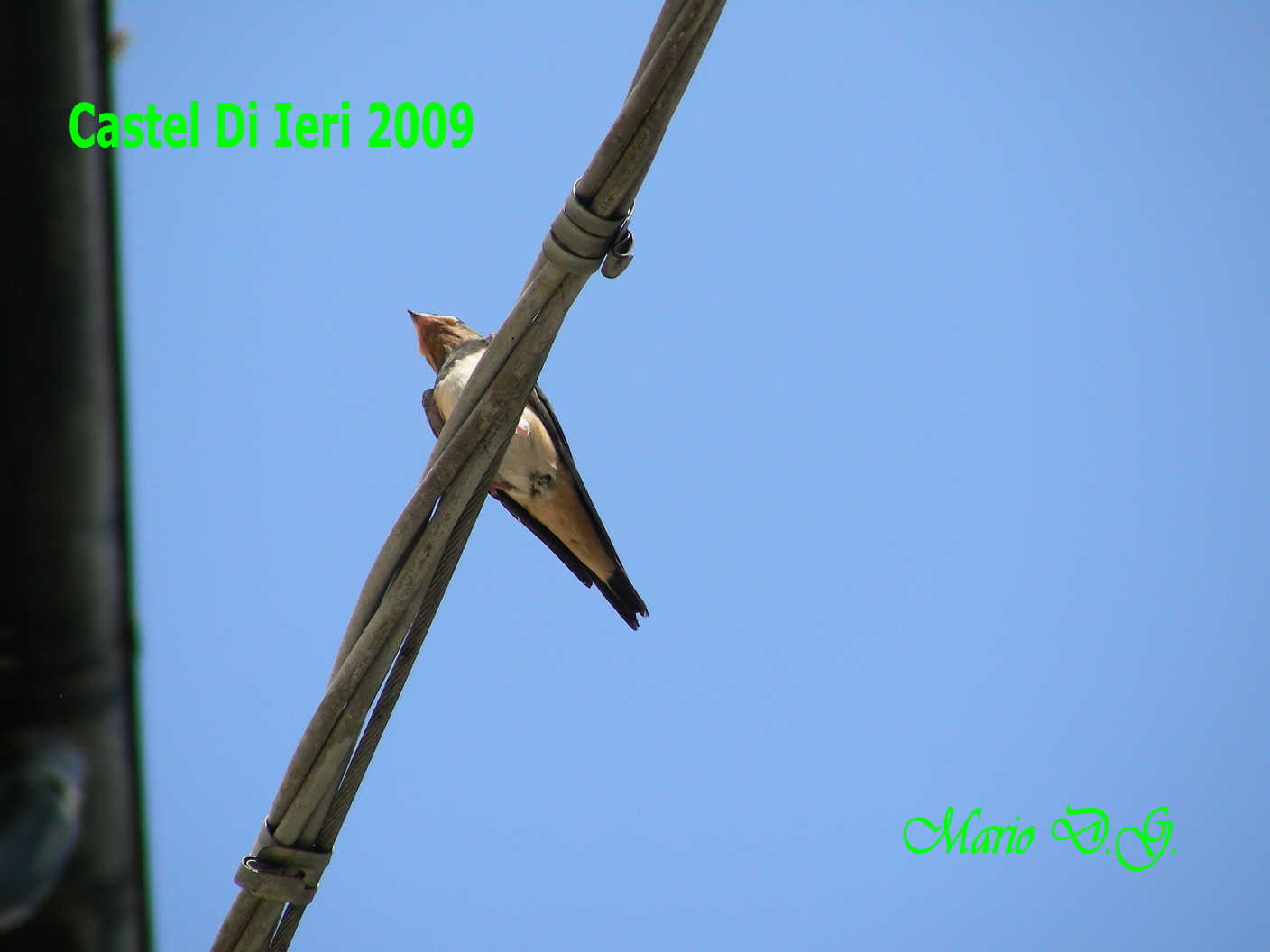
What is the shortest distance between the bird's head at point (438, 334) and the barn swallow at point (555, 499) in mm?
687

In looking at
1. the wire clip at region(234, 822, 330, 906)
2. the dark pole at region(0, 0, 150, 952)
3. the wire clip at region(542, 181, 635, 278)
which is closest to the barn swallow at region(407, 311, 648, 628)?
the wire clip at region(234, 822, 330, 906)

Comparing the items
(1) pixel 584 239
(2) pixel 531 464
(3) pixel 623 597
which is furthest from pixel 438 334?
(1) pixel 584 239

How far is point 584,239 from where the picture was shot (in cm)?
228

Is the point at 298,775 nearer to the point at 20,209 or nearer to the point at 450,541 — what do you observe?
the point at 450,541

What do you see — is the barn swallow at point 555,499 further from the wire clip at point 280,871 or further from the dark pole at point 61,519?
the dark pole at point 61,519

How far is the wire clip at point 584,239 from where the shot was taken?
227cm

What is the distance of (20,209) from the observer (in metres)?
0.89

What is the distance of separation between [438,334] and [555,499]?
5.37 ft

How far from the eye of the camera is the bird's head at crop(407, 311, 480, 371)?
7043 mm

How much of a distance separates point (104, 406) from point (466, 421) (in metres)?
1.45

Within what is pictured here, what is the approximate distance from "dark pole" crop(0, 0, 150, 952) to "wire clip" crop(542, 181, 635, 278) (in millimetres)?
1391

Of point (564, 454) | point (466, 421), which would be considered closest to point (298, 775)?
point (466, 421)

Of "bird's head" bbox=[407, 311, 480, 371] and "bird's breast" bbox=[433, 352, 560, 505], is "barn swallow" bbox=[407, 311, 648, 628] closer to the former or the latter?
"bird's breast" bbox=[433, 352, 560, 505]

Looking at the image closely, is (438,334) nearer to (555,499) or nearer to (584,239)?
(555,499)
